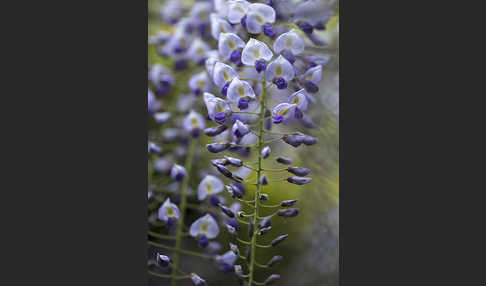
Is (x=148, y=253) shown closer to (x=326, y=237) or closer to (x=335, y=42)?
(x=326, y=237)

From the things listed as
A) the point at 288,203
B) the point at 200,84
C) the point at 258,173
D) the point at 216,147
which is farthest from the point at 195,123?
the point at 288,203

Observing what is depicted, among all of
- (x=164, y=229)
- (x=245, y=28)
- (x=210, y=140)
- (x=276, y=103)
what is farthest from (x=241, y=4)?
(x=164, y=229)

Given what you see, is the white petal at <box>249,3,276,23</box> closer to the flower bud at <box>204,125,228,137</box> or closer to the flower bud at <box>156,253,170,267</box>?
the flower bud at <box>204,125,228,137</box>

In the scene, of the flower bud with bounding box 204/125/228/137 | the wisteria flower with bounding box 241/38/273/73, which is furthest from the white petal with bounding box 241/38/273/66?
the flower bud with bounding box 204/125/228/137

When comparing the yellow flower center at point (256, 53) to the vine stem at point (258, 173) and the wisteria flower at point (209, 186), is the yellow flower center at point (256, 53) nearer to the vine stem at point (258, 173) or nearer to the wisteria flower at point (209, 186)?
the vine stem at point (258, 173)

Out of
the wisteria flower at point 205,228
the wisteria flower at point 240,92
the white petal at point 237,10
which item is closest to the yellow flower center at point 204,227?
the wisteria flower at point 205,228

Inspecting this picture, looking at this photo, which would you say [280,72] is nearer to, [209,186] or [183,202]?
[209,186]

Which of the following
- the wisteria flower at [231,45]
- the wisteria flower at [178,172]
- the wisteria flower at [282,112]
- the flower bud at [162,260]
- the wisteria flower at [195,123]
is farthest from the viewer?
the wisteria flower at [195,123]
